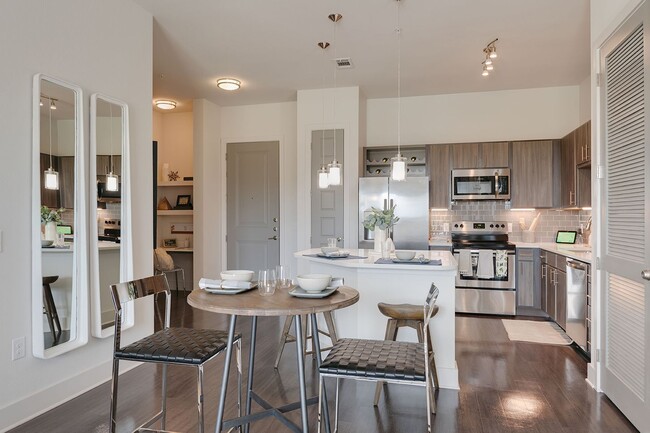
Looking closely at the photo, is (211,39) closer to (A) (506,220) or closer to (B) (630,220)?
(B) (630,220)

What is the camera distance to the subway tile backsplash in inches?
220

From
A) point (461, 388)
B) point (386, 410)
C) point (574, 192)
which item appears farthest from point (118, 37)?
point (574, 192)

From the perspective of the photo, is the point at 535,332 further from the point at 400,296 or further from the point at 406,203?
the point at 400,296

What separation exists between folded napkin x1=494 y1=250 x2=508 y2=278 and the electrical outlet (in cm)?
472

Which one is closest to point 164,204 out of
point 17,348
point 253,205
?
point 253,205

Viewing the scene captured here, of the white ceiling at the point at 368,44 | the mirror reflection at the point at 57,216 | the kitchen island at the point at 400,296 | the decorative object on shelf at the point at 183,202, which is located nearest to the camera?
the mirror reflection at the point at 57,216

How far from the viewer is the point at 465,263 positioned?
5.31 m

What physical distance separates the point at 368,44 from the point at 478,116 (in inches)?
94.4

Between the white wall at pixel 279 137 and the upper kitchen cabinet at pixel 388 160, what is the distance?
1129mm

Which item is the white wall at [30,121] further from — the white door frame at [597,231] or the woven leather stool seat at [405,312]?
the white door frame at [597,231]

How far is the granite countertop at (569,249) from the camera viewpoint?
12.2 ft

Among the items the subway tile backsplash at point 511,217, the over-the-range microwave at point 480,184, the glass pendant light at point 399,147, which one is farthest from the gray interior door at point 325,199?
the over-the-range microwave at point 480,184

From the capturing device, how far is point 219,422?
6.37ft

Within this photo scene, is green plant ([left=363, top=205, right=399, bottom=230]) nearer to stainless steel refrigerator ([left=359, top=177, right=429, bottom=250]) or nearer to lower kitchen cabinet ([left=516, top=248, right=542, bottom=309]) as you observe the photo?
stainless steel refrigerator ([left=359, top=177, right=429, bottom=250])
